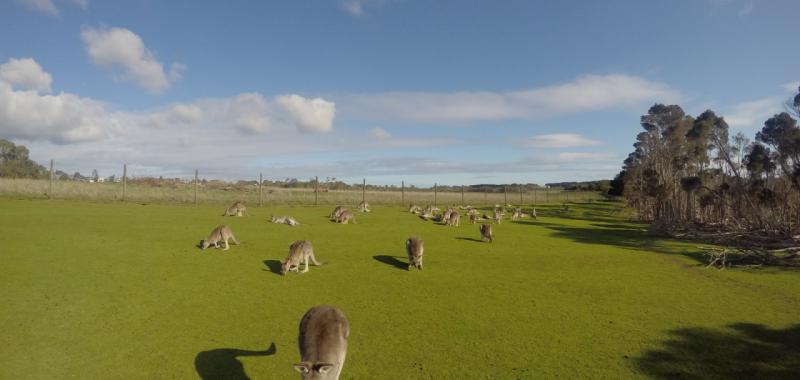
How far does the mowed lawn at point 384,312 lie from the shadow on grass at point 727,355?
1.2 inches

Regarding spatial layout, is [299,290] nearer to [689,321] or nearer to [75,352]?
[75,352]

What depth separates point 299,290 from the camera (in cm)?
846

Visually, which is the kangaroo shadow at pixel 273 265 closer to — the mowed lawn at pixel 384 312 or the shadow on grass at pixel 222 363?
the mowed lawn at pixel 384 312

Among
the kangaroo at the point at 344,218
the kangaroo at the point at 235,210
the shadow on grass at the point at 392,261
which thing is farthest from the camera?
the kangaroo at the point at 235,210

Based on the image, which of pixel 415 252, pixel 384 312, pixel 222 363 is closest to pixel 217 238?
pixel 415 252

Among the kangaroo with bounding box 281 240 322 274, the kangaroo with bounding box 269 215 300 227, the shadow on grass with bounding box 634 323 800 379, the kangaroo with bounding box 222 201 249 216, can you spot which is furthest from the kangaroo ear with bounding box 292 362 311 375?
the kangaroo with bounding box 222 201 249 216

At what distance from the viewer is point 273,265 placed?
10.6 metres

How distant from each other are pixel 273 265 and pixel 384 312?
464 cm

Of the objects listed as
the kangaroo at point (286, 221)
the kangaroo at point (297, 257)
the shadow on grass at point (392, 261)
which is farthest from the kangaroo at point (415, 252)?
the kangaroo at point (286, 221)

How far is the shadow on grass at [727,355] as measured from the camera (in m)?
5.21

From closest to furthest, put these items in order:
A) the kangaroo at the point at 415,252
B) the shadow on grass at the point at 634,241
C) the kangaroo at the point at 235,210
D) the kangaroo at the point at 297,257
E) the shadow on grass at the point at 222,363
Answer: the shadow on grass at the point at 222,363 < the kangaroo at the point at 297,257 < the kangaroo at the point at 415,252 < the shadow on grass at the point at 634,241 < the kangaroo at the point at 235,210

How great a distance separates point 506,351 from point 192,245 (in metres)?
10.7

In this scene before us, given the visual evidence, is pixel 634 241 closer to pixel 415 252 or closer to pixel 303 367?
pixel 415 252

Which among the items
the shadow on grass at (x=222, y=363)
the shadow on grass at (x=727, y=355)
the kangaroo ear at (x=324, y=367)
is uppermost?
the kangaroo ear at (x=324, y=367)
